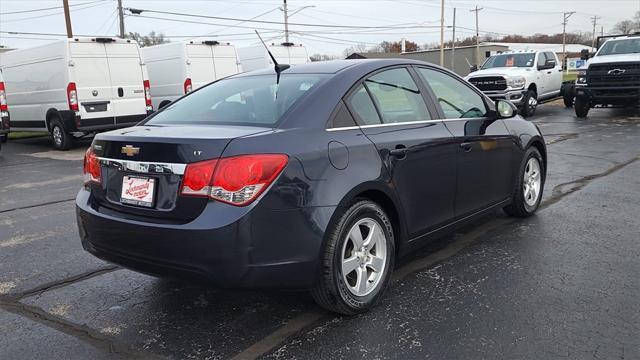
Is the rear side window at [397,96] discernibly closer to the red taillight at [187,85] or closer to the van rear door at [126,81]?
the van rear door at [126,81]

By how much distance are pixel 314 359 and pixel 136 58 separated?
39.6 ft

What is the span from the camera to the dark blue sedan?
2.86m

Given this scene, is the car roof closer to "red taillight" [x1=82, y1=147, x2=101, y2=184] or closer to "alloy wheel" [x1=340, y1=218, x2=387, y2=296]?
"alloy wheel" [x1=340, y1=218, x2=387, y2=296]

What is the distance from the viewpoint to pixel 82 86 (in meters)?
12.4

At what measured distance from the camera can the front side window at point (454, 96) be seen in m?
4.29

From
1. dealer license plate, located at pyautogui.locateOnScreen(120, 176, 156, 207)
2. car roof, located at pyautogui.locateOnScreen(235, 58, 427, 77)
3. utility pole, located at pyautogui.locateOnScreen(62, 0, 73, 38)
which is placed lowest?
dealer license plate, located at pyautogui.locateOnScreen(120, 176, 156, 207)

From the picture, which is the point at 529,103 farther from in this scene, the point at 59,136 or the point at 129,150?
the point at 129,150

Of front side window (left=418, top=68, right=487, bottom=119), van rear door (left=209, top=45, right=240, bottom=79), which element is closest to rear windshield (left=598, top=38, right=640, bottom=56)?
van rear door (left=209, top=45, right=240, bottom=79)

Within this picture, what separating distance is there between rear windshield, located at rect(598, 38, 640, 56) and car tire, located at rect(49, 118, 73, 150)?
569 inches

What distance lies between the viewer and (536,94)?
17.4 metres

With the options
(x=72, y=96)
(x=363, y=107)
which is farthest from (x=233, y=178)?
(x=72, y=96)

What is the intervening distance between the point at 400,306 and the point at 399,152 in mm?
985

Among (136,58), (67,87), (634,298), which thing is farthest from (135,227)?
(136,58)

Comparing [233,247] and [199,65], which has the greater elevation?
[199,65]
